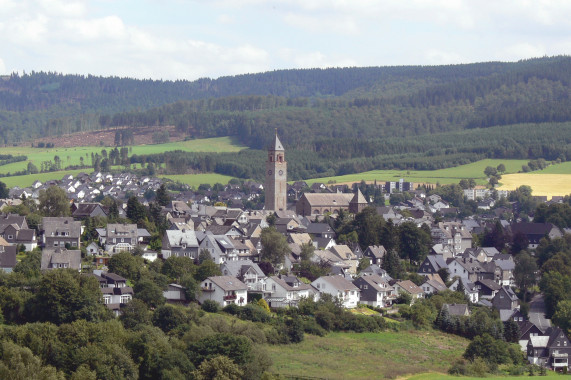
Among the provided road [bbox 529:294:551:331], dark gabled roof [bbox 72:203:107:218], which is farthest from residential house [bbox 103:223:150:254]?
road [bbox 529:294:551:331]

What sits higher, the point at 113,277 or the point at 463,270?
the point at 113,277

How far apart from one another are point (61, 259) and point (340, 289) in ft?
60.7

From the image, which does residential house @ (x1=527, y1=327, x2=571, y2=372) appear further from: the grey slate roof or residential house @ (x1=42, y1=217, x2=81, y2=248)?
residential house @ (x1=42, y1=217, x2=81, y2=248)

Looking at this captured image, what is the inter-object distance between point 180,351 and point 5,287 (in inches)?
453

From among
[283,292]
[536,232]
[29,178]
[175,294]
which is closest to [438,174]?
[29,178]

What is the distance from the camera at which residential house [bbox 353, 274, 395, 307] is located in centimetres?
7094

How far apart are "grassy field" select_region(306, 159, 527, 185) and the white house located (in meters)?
83.4

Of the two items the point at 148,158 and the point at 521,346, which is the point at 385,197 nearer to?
the point at 148,158

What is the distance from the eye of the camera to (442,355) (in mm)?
61250

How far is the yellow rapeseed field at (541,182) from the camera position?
463 ft

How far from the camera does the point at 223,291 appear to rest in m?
62.8

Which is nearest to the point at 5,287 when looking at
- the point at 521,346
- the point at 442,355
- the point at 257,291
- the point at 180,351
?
the point at 180,351

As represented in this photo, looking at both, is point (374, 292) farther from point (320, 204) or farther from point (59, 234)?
point (320, 204)

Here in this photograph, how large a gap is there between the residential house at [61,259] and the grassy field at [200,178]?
87642 millimetres
